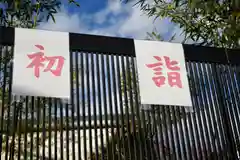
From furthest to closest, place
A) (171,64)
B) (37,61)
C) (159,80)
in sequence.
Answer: (171,64) < (159,80) < (37,61)

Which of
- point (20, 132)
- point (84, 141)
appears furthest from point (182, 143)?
point (20, 132)

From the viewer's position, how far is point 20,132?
95.0 inches

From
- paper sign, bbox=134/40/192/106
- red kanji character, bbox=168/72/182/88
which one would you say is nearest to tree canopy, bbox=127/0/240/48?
paper sign, bbox=134/40/192/106

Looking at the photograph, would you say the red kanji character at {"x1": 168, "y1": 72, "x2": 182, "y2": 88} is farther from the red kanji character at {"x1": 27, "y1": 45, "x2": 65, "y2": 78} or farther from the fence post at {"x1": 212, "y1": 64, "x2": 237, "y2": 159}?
the red kanji character at {"x1": 27, "y1": 45, "x2": 65, "y2": 78}

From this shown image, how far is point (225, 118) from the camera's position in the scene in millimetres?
3086

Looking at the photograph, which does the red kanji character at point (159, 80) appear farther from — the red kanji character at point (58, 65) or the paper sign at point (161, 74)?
the red kanji character at point (58, 65)

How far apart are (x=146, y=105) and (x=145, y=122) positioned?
0.15 m

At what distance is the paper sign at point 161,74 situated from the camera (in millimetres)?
2811

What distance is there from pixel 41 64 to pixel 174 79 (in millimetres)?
1160

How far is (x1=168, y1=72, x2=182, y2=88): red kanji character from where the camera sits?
2903 mm

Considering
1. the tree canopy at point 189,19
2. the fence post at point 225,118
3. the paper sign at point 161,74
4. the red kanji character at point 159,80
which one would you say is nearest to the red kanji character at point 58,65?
the paper sign at point 161,74

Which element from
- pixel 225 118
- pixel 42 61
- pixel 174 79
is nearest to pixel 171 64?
pixel 174 79

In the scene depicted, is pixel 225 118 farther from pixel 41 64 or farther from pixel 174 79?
pixel 41 64

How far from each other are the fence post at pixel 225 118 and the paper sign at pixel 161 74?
0.41 meters
